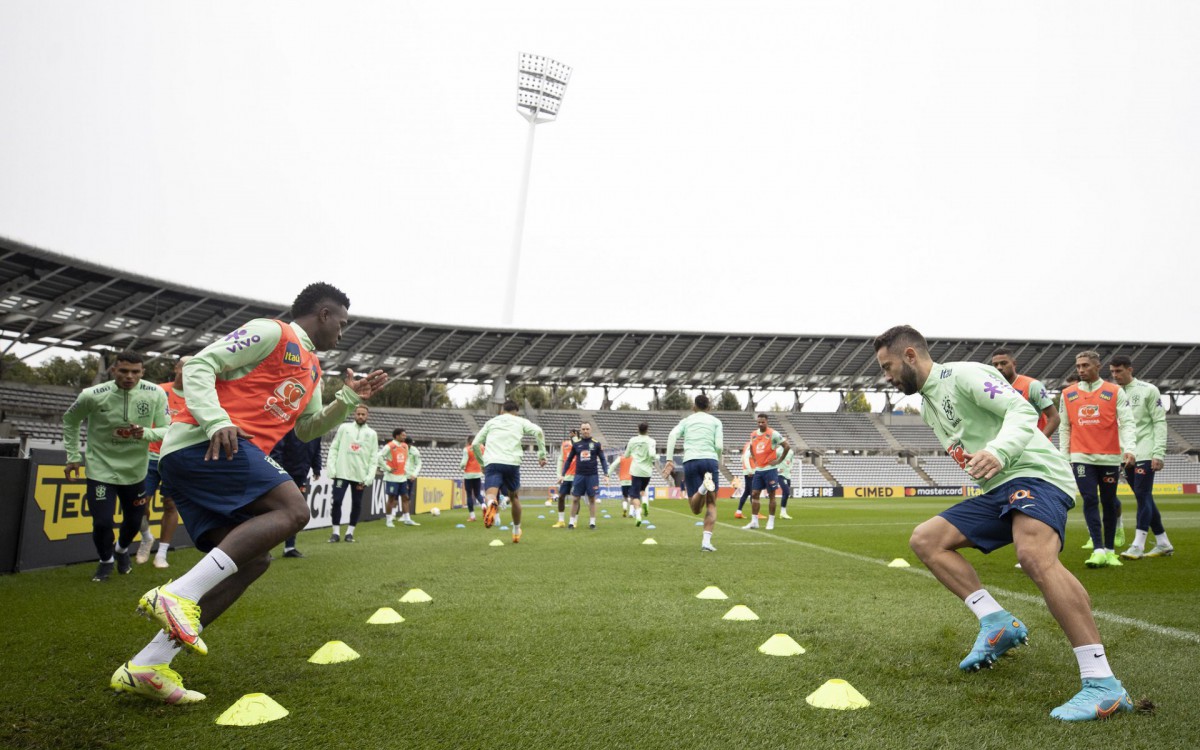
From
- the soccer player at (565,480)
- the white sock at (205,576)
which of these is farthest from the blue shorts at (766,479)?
the white sock at (205,576)

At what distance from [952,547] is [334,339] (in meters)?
Result: 3.57

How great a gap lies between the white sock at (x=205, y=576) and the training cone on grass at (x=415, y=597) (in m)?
2.41

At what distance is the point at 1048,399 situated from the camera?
253 inches

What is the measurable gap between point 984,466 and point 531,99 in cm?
5329

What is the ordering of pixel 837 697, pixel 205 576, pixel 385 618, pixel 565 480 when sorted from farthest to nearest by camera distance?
pixel 565 480 → pixel 385 618 → pixel 205 576 → pixel 837 697

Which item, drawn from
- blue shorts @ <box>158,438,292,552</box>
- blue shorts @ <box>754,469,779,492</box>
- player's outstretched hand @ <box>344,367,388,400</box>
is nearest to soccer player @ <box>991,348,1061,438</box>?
player's outstretched hand @ <box>344,367,388,400</box>

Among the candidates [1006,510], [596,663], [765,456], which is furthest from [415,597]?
[765,456]

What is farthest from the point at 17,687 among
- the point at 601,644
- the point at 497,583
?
the point at 497,583

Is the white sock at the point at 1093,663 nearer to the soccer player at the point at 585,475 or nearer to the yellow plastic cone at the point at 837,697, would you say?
the yellow plastic cone at the point at 837,697

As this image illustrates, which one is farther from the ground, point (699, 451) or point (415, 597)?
point (699, 451)

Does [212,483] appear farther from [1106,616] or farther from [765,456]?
[765,456]

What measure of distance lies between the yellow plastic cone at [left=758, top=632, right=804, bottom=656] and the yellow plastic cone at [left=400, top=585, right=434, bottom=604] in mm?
2833

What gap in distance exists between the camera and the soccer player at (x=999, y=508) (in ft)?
9.86

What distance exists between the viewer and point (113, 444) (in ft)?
22.1
